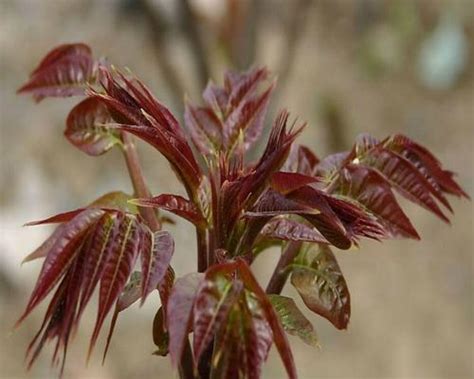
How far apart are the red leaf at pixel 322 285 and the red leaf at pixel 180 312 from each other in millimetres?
184

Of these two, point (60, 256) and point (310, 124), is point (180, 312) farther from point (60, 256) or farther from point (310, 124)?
point (310, 124)

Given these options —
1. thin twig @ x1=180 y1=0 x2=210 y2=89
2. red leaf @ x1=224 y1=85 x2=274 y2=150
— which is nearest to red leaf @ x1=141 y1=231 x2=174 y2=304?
red leaf @ x1=224 y1=85 x2=274 y2=150

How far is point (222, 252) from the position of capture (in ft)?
2.42

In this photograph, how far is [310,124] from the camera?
11.3 ft

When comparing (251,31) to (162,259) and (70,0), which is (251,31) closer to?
(162,259)

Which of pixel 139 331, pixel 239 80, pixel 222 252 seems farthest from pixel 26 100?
pixel 222 252

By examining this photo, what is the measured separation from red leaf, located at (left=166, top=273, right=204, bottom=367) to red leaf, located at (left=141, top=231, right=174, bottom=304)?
2 centimetres

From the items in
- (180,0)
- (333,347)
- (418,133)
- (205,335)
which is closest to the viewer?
(205,335)

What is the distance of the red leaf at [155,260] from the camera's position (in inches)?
25.4

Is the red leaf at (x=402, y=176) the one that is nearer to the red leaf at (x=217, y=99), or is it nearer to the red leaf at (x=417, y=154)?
the red leaf at (x=417, y=154)

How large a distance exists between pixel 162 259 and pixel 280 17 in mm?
3512

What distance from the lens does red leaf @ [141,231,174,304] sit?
0.65 m

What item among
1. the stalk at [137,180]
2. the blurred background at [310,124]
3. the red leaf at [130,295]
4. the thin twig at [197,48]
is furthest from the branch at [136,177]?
the thin twig at [197,48]

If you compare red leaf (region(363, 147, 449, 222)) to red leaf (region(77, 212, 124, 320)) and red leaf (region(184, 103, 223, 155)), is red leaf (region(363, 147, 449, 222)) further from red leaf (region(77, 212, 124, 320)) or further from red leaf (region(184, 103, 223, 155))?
red leaf (region(77, 212, 124, 320))
